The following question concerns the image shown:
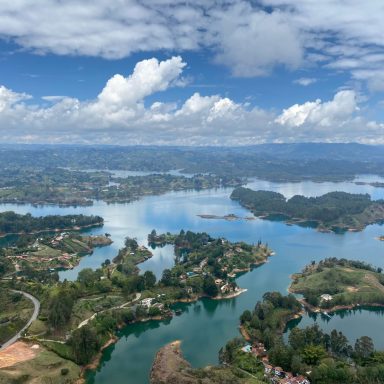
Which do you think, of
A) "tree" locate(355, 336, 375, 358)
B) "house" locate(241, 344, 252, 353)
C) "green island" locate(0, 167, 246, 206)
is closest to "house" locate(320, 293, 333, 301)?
"tree" locate(355, 336, 375, 358)

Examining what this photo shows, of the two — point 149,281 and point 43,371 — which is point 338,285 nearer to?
point 149,281

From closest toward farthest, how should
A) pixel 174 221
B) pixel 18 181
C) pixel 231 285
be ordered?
1. pixel 231 285
2. pixel 174 221
3. pixel 18 181

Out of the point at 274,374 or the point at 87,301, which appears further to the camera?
the point at 87,301

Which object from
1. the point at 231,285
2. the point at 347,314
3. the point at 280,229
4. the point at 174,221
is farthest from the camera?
the point at 174,221

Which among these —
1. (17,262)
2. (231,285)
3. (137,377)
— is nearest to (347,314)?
(231,285)

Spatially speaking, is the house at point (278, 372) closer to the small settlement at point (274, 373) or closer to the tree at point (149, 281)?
the small settlement at point (274, 373)

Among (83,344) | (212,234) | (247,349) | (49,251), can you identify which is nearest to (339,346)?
(247,349)

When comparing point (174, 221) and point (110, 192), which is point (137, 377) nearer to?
point (174, 221)

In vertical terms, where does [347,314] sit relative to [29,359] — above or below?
below
